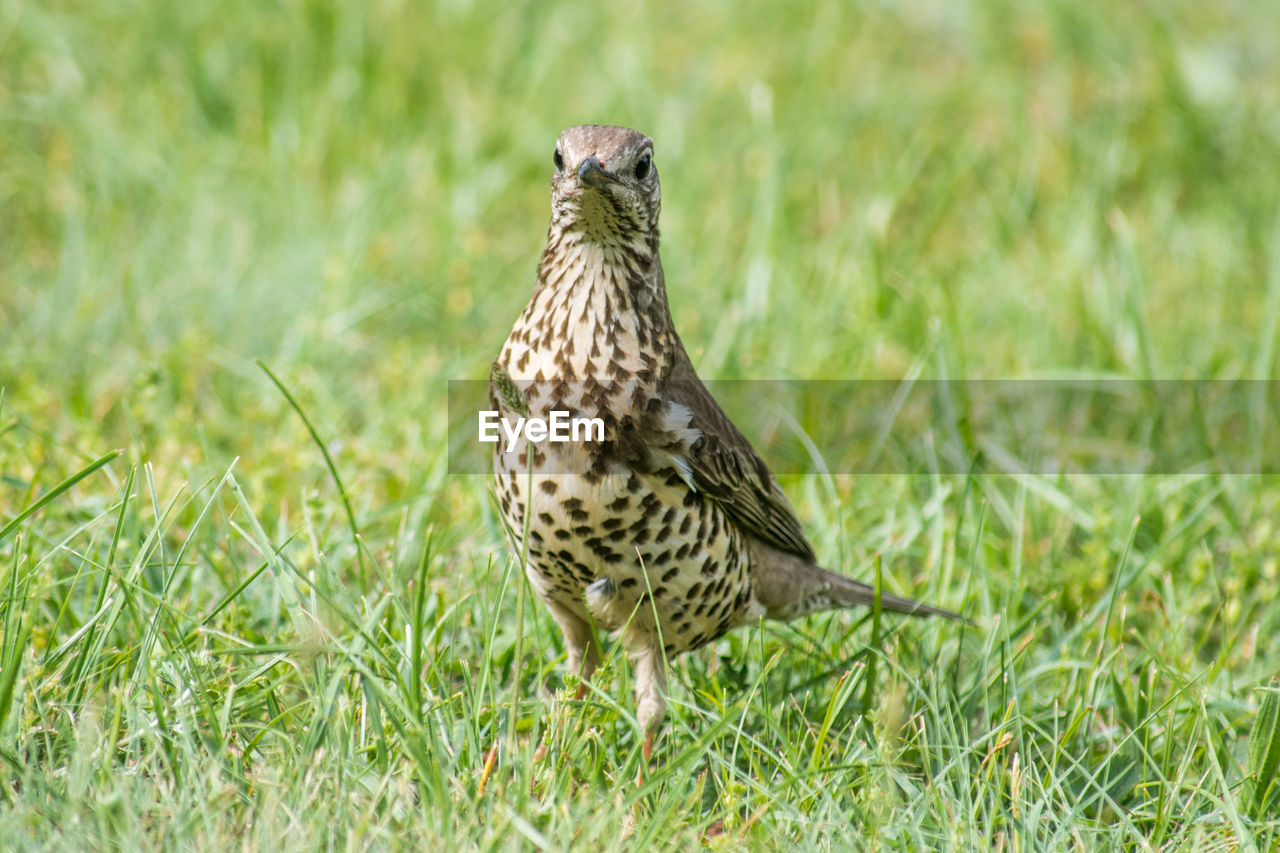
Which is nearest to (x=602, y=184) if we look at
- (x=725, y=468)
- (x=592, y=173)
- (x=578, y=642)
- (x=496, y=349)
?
(x=592, y=173)

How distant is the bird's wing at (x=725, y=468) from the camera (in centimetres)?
368

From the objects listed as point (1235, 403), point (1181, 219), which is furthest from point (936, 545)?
point (1181, 219)

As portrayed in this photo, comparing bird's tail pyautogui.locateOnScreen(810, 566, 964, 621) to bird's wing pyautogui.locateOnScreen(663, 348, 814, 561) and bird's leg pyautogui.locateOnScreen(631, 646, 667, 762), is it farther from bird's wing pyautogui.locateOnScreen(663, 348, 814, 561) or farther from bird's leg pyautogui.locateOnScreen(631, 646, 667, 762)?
bird's leg pyautogui.locateOnScreen(631, 646, 667, 762)

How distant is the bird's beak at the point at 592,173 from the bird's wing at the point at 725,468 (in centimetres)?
55

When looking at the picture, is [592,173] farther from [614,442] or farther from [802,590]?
[802,590]

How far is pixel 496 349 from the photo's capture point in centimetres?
602

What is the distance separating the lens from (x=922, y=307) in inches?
250

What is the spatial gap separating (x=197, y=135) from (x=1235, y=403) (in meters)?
4.93

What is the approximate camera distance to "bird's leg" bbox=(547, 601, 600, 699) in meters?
3.86

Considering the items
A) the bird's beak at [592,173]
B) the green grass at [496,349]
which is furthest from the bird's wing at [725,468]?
the bird's beak at [592,173]

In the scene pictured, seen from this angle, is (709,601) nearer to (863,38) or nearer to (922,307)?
(922,307)

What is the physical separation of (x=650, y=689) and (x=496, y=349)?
2511 mm

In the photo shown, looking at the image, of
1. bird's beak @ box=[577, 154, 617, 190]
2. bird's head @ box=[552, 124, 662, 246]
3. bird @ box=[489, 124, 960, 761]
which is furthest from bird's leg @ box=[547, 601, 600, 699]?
bird's beak @ box=[577, 154, 617, 190]

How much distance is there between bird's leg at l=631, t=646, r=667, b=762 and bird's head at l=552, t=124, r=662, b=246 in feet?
3.55
